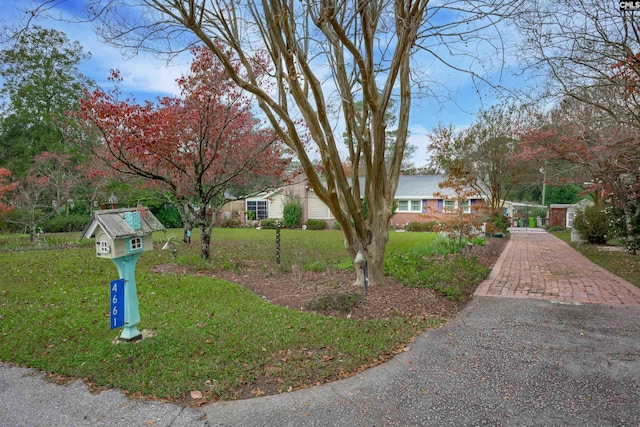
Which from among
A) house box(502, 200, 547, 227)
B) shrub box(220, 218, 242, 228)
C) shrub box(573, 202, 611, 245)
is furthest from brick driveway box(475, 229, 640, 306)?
house box(502, 200, 547, 227)

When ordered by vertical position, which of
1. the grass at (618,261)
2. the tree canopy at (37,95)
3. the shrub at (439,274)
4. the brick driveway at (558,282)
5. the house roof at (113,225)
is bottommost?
the brick driveway at (558,282)

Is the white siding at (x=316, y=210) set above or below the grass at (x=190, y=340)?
above

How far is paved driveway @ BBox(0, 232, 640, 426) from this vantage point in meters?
2.58

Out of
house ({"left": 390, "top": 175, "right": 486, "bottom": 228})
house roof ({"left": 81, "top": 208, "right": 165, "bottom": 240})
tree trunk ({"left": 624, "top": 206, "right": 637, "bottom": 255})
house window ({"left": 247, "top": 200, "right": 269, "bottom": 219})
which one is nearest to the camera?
house roof ({"left": 81, "top": 208, "right": 165, "bottom": 240})

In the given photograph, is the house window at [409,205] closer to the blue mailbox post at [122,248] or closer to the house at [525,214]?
the house at [525,214]

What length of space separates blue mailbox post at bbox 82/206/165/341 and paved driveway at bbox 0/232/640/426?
0.81 meters

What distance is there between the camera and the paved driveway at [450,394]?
2.58 metres

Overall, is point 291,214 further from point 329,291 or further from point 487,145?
point 329,291

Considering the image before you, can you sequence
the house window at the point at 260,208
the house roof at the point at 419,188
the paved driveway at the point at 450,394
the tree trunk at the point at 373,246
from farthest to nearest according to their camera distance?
the house window at the point at 260,208
the house roof at the point at 419,188
the tree trunk at the point at 373,246
the paved driveway at the point at 450,394

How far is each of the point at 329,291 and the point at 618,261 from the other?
8659 mm

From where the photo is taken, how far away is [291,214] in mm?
23219

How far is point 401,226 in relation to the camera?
944 inches

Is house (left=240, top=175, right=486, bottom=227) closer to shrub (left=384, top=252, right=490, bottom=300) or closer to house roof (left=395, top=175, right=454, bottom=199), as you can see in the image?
house roof (left=395, top=175, right=454, bottom=199)

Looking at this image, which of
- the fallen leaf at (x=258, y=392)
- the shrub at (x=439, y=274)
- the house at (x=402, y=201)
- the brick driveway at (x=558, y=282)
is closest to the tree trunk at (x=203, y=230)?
the shrub at (x=439, y=274)
